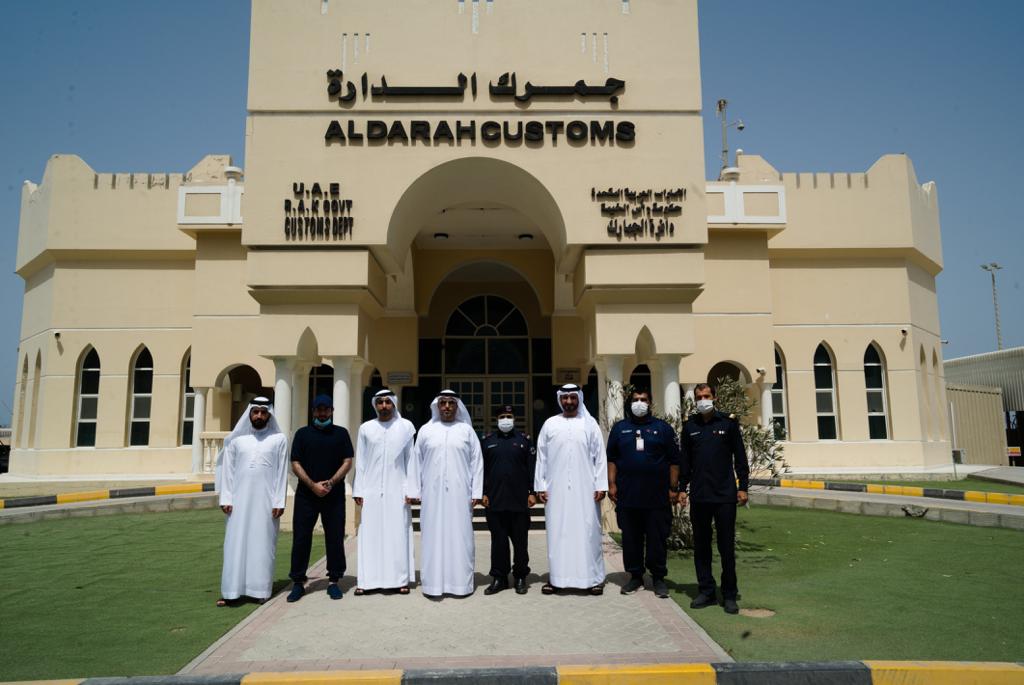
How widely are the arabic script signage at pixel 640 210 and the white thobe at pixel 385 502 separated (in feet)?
18.1

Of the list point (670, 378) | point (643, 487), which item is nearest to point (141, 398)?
point (670, 378)

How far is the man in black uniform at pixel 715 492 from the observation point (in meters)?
6.16

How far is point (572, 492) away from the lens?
7047 millimetres

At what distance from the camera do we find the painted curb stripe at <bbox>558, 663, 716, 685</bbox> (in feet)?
14.2

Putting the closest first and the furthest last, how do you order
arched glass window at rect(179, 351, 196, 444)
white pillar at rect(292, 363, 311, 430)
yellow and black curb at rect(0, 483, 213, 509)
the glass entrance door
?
white pillar at rect(292, 363, 311, 430), yellow and black curb at rect(0, 483, 213, 509), the glass entrance door, arched glass window at rect(179, 351, 196, 444)

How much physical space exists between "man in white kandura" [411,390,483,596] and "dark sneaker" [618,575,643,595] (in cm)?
152

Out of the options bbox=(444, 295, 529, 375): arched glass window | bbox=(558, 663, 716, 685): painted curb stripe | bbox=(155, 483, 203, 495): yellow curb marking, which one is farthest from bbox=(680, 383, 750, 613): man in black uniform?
bbox=(155, 483, 203, 495): yellow curb marking

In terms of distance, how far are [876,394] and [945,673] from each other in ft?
54.5

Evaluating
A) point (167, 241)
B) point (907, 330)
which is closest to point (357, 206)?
point (167, 241)

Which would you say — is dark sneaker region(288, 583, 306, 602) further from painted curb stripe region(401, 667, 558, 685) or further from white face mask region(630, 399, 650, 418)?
white face mask region(630, 399, 650, 418)

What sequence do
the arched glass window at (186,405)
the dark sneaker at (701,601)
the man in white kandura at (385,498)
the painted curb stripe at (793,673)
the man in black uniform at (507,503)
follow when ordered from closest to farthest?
the painted curb stripe at (793,673) < the dark sneaker at (701,601) < the man in white kandura at (385,498) < the man in black uniform at (507,503) < the arched glass window at (186,405)

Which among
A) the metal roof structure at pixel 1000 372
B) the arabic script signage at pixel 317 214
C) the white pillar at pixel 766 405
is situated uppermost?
the arabic script signage at pixel 317 214

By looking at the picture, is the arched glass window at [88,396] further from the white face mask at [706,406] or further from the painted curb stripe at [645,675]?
the painted curb stripe at [645,675]

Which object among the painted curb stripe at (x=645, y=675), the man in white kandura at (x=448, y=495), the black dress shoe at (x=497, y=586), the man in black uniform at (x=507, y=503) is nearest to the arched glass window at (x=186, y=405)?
the man in white kandura at (x=448, y=495)
